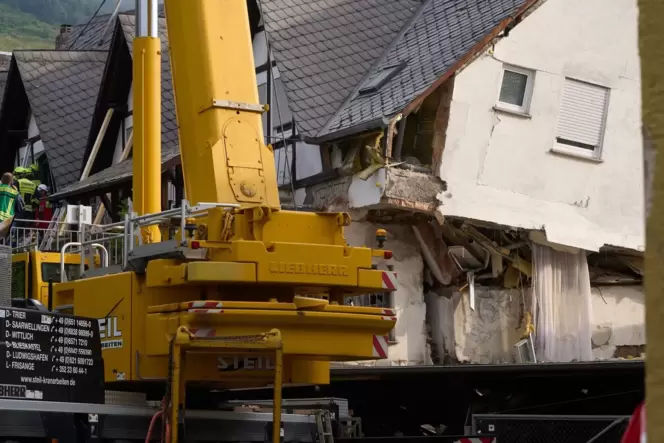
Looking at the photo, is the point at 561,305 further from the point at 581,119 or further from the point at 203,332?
the point at 203,332

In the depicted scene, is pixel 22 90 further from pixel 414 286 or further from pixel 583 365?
pixel 583 365

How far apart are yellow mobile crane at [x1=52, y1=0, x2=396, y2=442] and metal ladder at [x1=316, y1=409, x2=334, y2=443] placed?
999 millimetres

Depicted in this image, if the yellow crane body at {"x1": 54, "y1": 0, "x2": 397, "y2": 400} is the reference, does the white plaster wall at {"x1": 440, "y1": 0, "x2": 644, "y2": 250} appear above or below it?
above

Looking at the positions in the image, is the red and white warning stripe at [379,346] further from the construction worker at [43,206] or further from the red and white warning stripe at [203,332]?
the construction worker at [43,206]

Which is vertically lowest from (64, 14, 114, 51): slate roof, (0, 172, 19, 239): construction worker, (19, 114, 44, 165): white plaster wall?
(0, 172, 19, 239): construction worker

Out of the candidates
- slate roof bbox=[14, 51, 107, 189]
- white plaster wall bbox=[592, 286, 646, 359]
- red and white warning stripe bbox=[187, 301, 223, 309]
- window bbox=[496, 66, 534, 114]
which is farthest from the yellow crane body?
slate roof bbox=[14, 51, 107, 189]

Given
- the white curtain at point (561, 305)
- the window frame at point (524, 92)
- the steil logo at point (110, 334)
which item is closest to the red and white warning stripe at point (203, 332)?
the steil logo at point (110, 334)

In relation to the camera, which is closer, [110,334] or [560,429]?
[110,334]

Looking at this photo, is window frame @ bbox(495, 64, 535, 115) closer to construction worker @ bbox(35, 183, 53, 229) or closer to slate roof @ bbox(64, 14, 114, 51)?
construction worker @ bbox(35, 183, 53, 229)

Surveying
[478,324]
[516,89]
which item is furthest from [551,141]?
[478,324]

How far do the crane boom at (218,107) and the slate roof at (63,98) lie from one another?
17.0 m

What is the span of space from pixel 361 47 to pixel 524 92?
148 inches

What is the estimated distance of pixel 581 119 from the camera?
24562 millimetres

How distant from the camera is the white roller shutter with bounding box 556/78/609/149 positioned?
24438 mm
